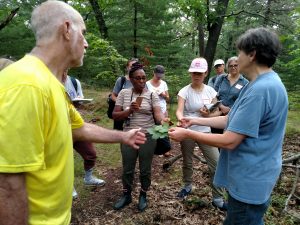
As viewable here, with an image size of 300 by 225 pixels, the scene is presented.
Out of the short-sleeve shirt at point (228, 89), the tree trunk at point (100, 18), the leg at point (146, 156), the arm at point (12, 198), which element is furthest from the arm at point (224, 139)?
the tree trunk at point (100, 18)

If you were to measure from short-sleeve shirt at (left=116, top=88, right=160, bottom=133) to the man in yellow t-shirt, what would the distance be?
239cm

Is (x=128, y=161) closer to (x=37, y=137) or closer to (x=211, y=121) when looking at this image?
(x=211, y=121)

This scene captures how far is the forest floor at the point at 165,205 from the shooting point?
4234 mm

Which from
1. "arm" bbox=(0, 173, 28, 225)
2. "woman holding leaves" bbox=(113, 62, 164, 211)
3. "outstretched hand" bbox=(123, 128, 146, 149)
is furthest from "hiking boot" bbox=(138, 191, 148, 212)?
"arm" bbox=(0, 173, 28, 225)

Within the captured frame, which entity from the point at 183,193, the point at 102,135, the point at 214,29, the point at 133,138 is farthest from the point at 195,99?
the point at 214,29

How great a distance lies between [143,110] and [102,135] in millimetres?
1754

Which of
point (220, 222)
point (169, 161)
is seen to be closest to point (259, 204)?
point (220, 222)

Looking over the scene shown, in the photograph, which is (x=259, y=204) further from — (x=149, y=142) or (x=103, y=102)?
(x=103, y=102)

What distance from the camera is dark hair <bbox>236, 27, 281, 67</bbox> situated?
93.8 inches

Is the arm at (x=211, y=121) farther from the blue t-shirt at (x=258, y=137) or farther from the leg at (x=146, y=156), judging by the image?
the leg at (x=146, y=156)

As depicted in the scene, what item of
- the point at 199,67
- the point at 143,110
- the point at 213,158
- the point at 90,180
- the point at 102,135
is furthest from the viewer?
the point at 90,180

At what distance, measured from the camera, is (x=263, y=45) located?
7.80 feet

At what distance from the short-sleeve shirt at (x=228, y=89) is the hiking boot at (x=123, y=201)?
243 cm

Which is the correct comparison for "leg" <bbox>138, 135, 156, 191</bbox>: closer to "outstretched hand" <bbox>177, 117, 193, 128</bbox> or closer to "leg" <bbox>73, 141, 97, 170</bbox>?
"outstretched hand" <bbox>177, 117, 193, 128</bbox>
